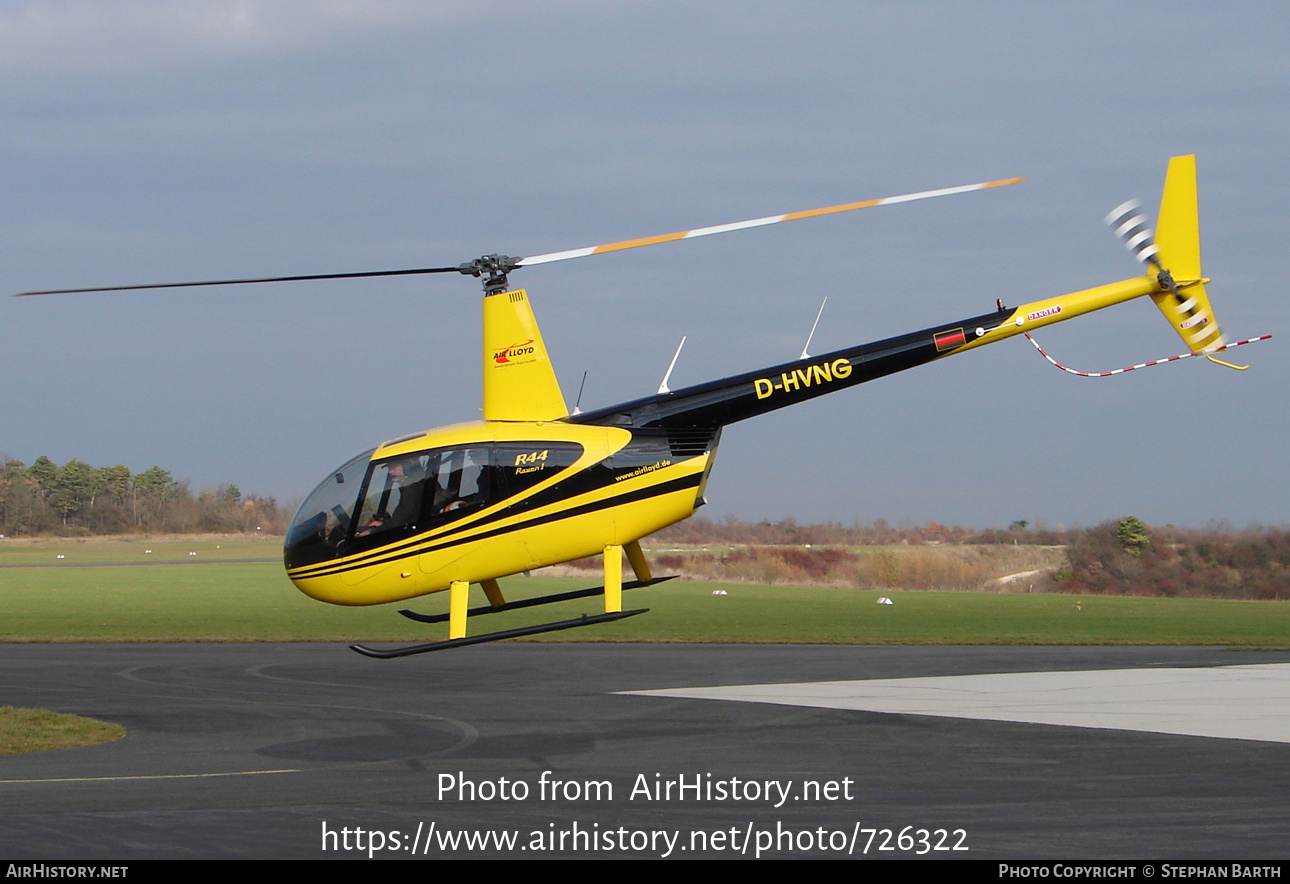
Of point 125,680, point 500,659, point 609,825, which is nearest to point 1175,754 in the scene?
point 609,825

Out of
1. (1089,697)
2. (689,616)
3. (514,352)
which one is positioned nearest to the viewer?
(514,352)

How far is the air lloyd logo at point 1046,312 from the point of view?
16.8 meters

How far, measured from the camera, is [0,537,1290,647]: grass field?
38.5m

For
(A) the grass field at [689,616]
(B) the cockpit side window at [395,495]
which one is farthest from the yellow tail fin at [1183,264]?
(A) the grass field at [689,616]

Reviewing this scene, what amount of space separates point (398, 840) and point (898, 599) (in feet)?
158

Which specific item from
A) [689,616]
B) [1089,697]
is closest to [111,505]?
[689,616]

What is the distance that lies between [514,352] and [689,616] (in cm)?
3246

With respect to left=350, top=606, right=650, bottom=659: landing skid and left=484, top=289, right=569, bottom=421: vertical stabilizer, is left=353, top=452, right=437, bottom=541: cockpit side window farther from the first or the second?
left=350, top=606, right=650, bottom=659: landing skid

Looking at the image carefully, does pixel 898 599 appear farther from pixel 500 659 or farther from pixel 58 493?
pixel 58 493

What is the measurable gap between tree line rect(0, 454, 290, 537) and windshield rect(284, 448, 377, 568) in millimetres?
114313

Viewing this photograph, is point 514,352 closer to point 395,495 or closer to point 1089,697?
point 395,495

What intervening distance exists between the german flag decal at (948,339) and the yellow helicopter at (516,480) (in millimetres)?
1662

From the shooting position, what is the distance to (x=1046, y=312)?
55.1ft

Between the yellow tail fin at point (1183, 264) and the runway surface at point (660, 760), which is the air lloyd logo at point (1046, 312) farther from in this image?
the runway surface at point (660, 760)
